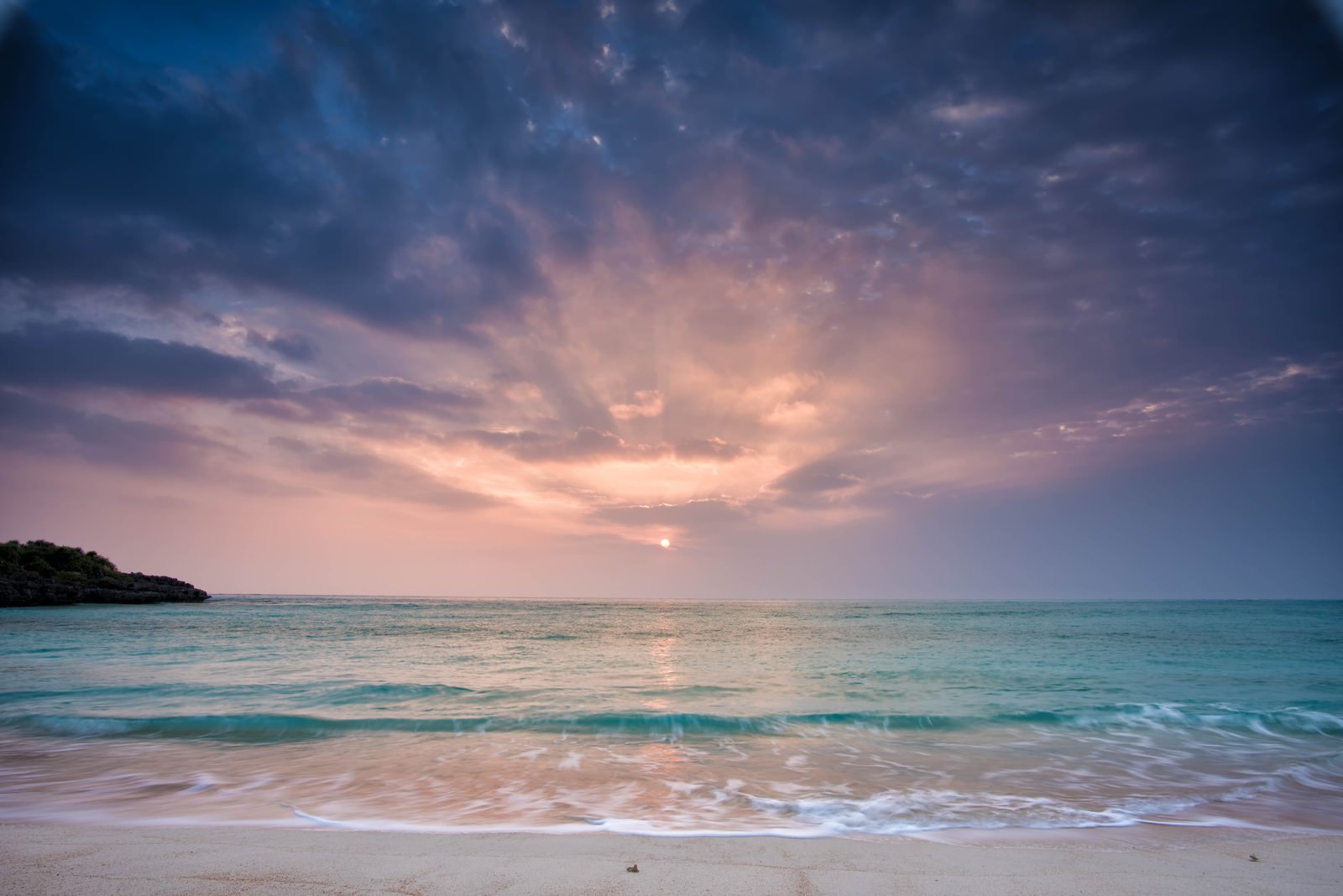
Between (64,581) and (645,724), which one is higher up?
(64,581)

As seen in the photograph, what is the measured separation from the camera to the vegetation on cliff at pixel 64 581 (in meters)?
61.2

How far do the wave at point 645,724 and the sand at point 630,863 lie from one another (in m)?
6.25

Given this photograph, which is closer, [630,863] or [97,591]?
[630,863]

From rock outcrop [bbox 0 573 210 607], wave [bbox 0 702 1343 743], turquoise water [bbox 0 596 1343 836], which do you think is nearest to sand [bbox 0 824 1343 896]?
turquoise water [bbox 0 596 1343 836]

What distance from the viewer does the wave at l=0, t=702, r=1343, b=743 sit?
464 inches

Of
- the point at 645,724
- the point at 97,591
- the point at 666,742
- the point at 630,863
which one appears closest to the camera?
the point at 630,863

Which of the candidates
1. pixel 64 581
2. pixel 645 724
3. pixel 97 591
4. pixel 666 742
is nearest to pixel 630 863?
pixel 666 742

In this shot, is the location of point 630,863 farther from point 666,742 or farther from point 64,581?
point 64,581

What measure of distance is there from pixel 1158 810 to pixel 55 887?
10.9 meters

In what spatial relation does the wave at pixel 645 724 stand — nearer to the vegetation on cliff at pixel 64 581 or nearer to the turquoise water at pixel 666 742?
the turquoise water at pixel 666 742

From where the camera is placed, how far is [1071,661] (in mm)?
25500

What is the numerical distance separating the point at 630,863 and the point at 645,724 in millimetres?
7837

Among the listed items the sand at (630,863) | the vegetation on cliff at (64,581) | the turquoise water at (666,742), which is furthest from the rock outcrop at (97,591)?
the sand at (630,863)

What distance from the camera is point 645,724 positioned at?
12773 mm
